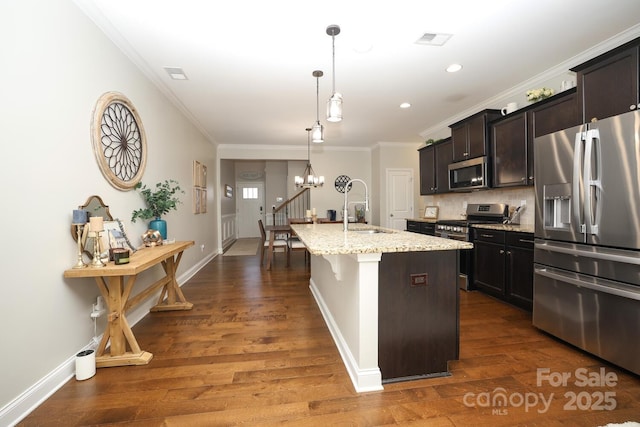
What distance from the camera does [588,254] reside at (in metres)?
2.02

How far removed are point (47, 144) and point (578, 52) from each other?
15.1 feet

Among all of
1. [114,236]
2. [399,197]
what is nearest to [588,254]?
[114,236]

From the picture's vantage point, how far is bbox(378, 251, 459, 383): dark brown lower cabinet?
1.78 m

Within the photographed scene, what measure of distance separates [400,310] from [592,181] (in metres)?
1.67

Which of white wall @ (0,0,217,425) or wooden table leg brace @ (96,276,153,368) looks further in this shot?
wooden table leg brace @ (96,276,153,368)

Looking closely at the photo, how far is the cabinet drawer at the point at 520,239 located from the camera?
2822 millimetres

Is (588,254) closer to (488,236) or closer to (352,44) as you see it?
(488,236)

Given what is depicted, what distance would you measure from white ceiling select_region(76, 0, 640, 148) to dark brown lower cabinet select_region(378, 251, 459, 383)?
193cm

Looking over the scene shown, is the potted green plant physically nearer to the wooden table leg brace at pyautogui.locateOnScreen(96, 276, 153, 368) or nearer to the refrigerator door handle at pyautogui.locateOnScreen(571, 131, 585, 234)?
the wooden table leg brace at pyautogui.locateOnScreen(96, 276, 153, 368)

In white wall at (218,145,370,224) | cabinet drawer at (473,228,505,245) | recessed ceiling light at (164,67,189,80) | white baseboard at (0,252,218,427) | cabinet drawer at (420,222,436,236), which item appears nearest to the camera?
white baseboard at (0,252,218,427)

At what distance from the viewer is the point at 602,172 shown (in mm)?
1918

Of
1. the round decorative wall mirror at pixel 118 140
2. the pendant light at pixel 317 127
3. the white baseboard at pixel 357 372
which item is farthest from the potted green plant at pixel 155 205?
the white baseboard at pixel 357 372

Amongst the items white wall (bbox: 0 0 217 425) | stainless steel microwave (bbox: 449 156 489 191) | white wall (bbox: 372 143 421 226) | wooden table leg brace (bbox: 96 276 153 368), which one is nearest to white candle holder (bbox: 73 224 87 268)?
white wall (bbox: 0 0 217 425)

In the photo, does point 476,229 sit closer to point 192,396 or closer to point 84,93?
point 192,396
